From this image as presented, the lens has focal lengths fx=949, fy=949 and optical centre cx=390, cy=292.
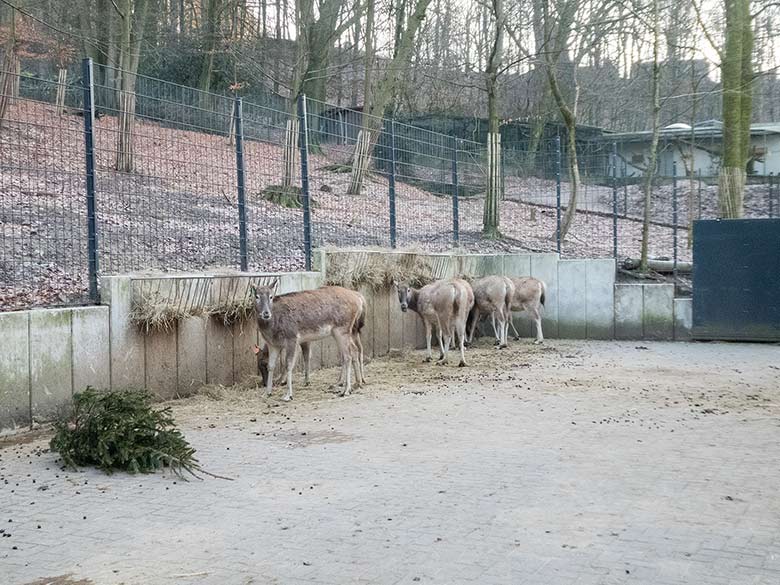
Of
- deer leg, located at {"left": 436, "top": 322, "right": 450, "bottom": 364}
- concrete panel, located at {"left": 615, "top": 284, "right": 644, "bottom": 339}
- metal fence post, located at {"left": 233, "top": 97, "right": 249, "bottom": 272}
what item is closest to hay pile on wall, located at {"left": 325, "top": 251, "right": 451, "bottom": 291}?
deer leg, located at {"left": 436, "top": 322, "right": 450, "bottom": 364}

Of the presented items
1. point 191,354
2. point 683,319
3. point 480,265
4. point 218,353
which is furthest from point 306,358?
point 683,319

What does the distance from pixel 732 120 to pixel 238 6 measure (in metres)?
15.2

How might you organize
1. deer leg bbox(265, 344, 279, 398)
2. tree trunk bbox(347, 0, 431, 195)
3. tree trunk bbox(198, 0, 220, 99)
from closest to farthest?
1. deer leg bbox(265, 344, 279, 398)
2. tree trunk bbox(347, 0, 431, 195)
3. tree trunk bbox(198, 0, 220, 99)

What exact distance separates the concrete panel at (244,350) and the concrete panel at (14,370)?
10.9ft

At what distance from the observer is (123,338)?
1032cm

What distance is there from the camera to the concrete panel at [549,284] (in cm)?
1834

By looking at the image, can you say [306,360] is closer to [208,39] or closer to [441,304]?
[441,304]

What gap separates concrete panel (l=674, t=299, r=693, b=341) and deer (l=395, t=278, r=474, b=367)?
4.61 metres

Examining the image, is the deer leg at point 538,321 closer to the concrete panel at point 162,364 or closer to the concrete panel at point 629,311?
the concrete panel at point 629,311

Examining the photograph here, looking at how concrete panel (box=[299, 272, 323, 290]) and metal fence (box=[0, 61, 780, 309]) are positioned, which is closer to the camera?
metal fence (box=[0, 61, 780, 309])

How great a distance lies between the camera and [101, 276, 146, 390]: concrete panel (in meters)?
10.2

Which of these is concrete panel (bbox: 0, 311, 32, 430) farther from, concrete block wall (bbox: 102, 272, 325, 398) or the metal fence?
concrete block wall (bbox: 102, 272, 325, 398)

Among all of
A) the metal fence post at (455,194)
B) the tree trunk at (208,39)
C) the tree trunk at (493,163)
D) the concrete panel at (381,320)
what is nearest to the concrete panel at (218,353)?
the concrete panel at (381,320)

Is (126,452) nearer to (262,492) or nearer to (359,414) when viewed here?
(262,492)
